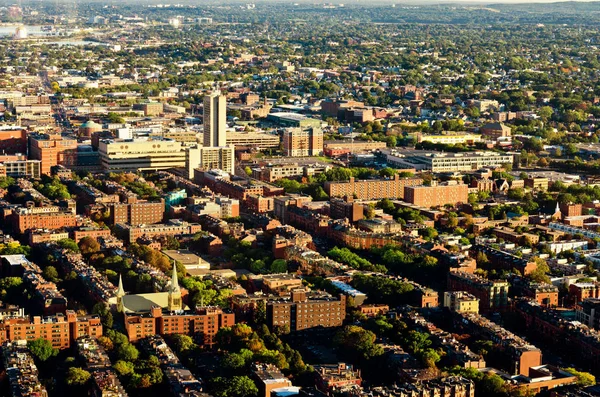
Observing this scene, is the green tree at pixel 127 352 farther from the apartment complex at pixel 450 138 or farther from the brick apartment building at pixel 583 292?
the apartment complex at pixel 450 138

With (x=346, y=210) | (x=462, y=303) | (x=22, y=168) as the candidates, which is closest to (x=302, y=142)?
(x=22, y=168)

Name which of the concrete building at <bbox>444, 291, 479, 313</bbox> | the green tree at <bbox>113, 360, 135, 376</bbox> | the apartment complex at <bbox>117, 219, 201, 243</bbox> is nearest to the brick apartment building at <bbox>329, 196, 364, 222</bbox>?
the apartment complex at <bbox>117, 219, 201, 243</bbox>

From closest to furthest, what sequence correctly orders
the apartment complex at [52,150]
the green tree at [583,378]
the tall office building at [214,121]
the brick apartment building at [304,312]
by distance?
the green tree at [583,378]
the brick apartment building at [304,312]
the apartment complex at [52,150]
the tall office building at [214,121]

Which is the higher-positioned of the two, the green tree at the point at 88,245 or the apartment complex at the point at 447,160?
the green tree at the point at 88,245

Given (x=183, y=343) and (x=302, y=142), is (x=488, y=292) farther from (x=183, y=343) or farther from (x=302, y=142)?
(x=302, y=142)

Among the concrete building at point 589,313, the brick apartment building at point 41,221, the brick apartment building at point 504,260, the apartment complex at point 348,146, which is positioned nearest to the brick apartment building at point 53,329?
the concrete building at point 589,313
